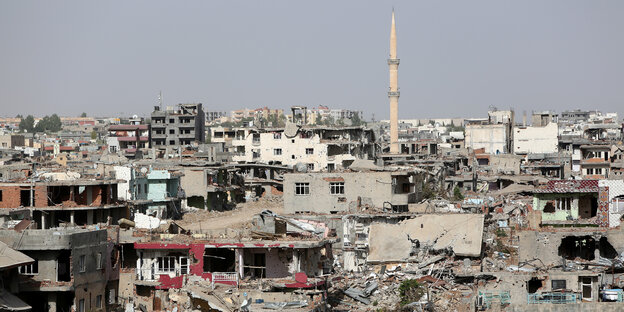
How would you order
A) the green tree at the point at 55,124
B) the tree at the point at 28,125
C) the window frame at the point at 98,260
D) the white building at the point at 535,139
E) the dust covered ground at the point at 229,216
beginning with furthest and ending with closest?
the green tree at the point at 55,124, the tree at the point at 28,125, the white building at the point at 535,139, the dust covered ground at the point at 229,216, the window frame at the point at 98,260

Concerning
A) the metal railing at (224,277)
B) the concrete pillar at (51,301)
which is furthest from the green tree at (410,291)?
the concrete pillar at (51,301)

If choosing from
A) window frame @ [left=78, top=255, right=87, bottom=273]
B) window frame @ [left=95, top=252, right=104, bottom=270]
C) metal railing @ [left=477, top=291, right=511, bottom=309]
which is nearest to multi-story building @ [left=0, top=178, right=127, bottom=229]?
window frame @ [left=95, top=252, right=104, bottom=270]

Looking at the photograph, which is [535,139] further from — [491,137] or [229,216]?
[229,216]

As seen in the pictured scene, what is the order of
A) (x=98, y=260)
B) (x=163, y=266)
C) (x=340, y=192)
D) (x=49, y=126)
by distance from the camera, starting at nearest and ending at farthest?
1. (x=163, y=266)
2. (x=98, y=260)
3. (x=340, y=192)
4. (x=49, y=126)

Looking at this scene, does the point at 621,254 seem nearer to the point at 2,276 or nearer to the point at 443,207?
the point at 443,207

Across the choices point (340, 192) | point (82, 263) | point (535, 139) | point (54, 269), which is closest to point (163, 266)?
point (82, 263)

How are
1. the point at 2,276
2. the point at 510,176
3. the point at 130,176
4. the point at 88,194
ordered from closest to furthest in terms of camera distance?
A: the point at 2,276
the point at 88,194
the point at 130,176
the point at 510,176

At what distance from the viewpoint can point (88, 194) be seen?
43.9m

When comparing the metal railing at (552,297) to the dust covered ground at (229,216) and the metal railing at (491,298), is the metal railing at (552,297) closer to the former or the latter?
the metal railing at (491,298)

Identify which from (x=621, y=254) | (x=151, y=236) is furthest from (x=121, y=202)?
(x=621, y=254)

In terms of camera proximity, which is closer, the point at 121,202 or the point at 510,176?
the point at 121,202

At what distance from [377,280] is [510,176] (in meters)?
32.1

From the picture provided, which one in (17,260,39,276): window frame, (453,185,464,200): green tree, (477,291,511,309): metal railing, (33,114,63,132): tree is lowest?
(477,291,511,309): metal railing

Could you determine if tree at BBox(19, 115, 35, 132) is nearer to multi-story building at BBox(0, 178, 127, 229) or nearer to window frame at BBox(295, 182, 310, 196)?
multi-story building at BBox(0, 178, 127, 229)
